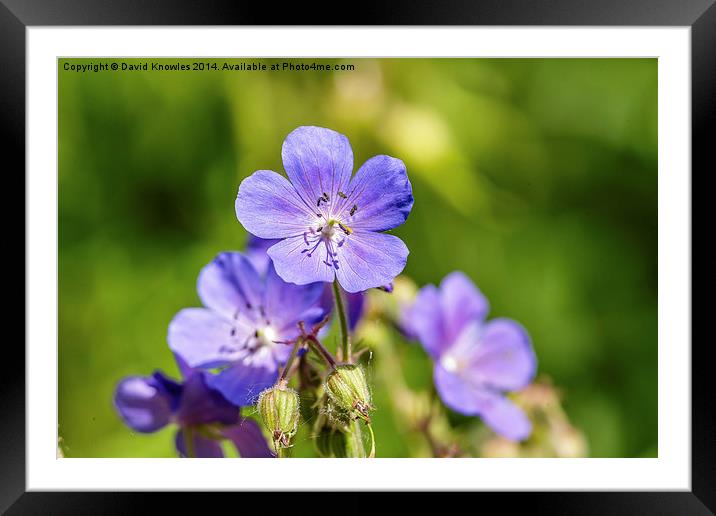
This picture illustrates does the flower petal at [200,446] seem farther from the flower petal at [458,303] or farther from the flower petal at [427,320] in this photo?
the flower petal at [458,303]

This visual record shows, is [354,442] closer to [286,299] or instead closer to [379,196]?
[286,299]

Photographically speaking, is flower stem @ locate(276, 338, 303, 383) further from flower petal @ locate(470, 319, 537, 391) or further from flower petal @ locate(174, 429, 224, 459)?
→ flower petal @ locate(470, 319, 537, 391)

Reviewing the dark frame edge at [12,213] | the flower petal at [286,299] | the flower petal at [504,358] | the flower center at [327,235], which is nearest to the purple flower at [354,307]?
the flower petal at [286,299]

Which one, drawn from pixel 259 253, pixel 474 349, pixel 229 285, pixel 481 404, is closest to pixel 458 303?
pixel 474 349

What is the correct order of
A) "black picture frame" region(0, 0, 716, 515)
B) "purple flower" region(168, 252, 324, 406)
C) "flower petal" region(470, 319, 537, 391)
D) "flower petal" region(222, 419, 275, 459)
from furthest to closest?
1. "flower petal" region(470, 319, 537, 391)
2. "black picture frame" region(0, 0, 716, 515)
3. "flower petal" region(222, 419, 275, 459)
4. "purple flower" region(168, 252, 324, 406)

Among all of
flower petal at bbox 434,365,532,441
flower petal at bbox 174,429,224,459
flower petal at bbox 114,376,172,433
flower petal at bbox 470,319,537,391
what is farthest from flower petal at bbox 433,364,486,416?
flower petal at bbox 114,376,172,433

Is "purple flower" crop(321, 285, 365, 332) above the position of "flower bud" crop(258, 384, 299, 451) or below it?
above
